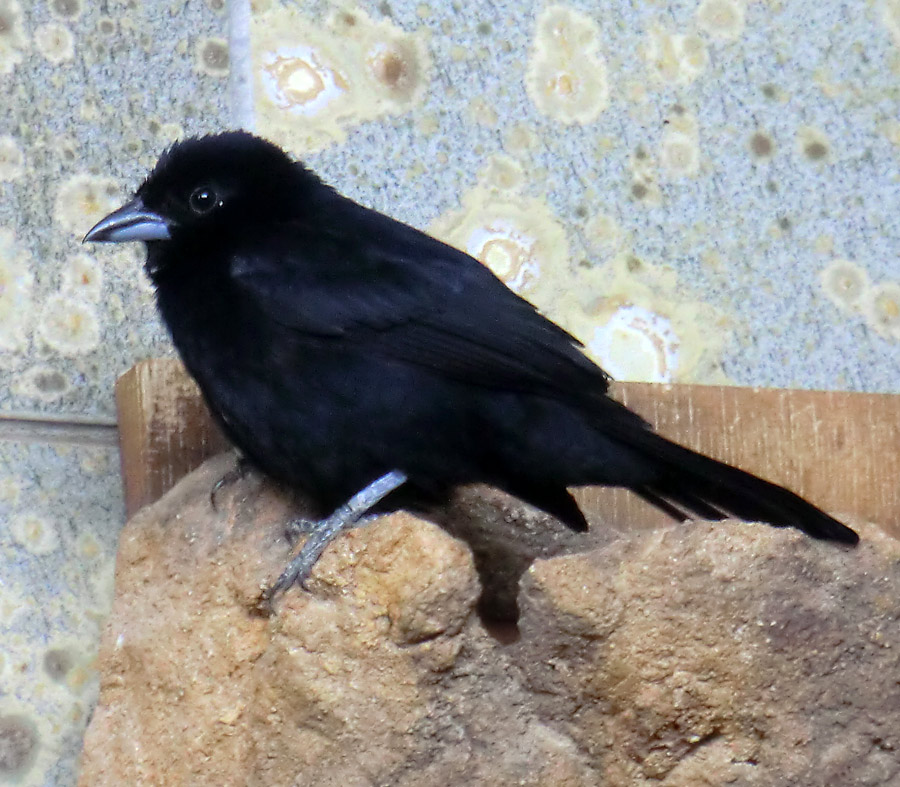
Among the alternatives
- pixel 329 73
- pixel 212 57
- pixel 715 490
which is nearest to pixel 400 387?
pixel 715 490

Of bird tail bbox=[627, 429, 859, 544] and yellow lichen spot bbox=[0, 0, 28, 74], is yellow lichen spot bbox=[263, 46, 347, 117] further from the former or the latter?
bird tail bbox=[627, 429, 859, 544]

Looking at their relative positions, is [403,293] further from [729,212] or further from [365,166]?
[729,212]

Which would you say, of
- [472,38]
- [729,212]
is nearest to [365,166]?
[472,38]

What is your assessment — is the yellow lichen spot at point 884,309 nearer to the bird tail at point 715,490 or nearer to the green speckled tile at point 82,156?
the bird tail at point 715,490

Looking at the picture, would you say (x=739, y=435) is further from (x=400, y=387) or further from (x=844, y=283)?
(x=844, y=283)

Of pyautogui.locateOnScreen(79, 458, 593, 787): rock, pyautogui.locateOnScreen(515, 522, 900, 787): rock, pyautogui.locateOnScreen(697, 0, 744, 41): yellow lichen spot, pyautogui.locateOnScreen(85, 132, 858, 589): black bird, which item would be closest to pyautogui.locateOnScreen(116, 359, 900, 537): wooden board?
pyautogui.locateOnScreen(85, 132, 858, 589): black bird
